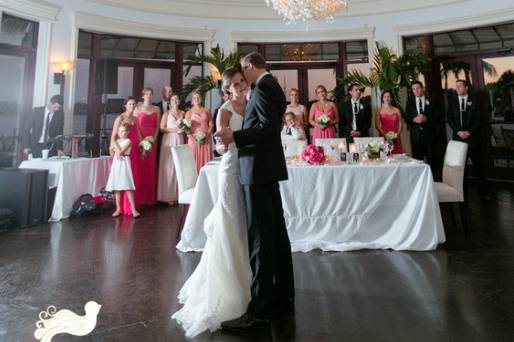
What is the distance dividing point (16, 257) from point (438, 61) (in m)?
8.14

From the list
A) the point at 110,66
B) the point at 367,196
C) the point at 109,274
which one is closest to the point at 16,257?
the point at 109,274

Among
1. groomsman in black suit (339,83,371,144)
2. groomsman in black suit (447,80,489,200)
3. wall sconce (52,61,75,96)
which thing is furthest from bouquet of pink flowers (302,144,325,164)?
wall sconce (52,61,75,96)

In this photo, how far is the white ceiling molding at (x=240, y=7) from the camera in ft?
22.4

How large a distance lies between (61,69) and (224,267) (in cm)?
574

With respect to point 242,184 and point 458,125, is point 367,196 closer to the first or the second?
point 242,184

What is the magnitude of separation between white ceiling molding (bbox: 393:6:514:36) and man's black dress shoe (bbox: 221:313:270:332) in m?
7.26

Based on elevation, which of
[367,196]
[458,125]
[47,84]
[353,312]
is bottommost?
[353,312]

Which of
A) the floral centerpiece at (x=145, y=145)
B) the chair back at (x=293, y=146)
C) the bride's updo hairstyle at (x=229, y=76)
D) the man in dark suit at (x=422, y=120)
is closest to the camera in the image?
the bride's updo hairstyle at (x=229, y=76)

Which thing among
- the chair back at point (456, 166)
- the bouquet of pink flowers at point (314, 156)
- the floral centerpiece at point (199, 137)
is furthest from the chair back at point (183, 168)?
the chair back at point (456, 166)

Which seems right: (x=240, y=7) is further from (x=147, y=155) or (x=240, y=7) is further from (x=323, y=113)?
(x=147, y=155)

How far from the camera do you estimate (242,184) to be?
5.85ft

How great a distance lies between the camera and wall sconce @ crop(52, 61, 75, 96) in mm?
5684

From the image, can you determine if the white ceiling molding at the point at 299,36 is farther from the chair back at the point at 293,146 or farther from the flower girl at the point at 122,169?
the chair back at the point at 293,146

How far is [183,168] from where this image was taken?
3.54 meters
